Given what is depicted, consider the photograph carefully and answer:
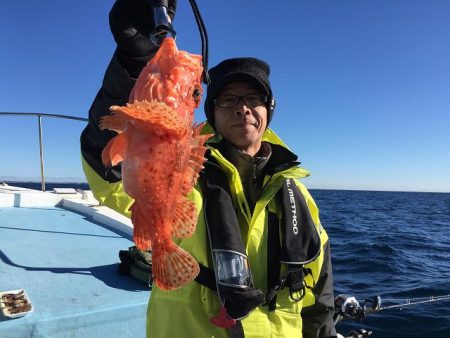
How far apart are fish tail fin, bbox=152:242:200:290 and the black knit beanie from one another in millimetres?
1228

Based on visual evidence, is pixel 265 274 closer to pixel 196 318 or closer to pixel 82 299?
pixel 196 318

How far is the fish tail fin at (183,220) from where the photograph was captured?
5.36ft

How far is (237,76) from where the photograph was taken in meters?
2.37

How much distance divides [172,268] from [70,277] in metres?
2.54

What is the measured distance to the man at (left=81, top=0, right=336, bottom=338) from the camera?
A: 1.95 metres

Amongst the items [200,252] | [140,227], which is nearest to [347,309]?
[200,252]

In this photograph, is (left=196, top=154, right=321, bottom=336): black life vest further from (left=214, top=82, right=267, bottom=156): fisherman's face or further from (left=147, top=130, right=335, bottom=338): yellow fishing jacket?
(left=214, top=82, right=267, bottom=156): fisherman's face

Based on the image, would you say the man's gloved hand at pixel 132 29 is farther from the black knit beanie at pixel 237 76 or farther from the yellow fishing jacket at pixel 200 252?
the black knit beanie at pixel 237 76

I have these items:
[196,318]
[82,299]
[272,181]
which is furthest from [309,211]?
[82,299]

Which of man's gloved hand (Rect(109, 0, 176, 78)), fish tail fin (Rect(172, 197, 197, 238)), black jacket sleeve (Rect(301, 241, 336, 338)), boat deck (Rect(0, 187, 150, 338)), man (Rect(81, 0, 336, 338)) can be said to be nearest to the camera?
fish tail fin (Rect(172, 197, 197, 238))

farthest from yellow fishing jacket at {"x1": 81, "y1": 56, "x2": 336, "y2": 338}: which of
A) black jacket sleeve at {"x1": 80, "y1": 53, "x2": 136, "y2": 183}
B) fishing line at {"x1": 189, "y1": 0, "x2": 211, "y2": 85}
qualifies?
fishing line at {"x1": 189, "y1": 0, "x2": 211, "y2": 85}

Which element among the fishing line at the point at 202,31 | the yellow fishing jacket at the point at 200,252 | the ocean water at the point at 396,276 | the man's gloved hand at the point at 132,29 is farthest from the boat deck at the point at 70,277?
the ocean water at the point at 396,276

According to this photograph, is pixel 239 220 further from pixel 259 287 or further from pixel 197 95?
pixel 197 95

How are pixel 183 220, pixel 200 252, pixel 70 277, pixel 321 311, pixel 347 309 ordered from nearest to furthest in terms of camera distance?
pixel 183 220 < pixel 200 252 < pixel 321 311 < pixel 347 309 < pixel 70 277
